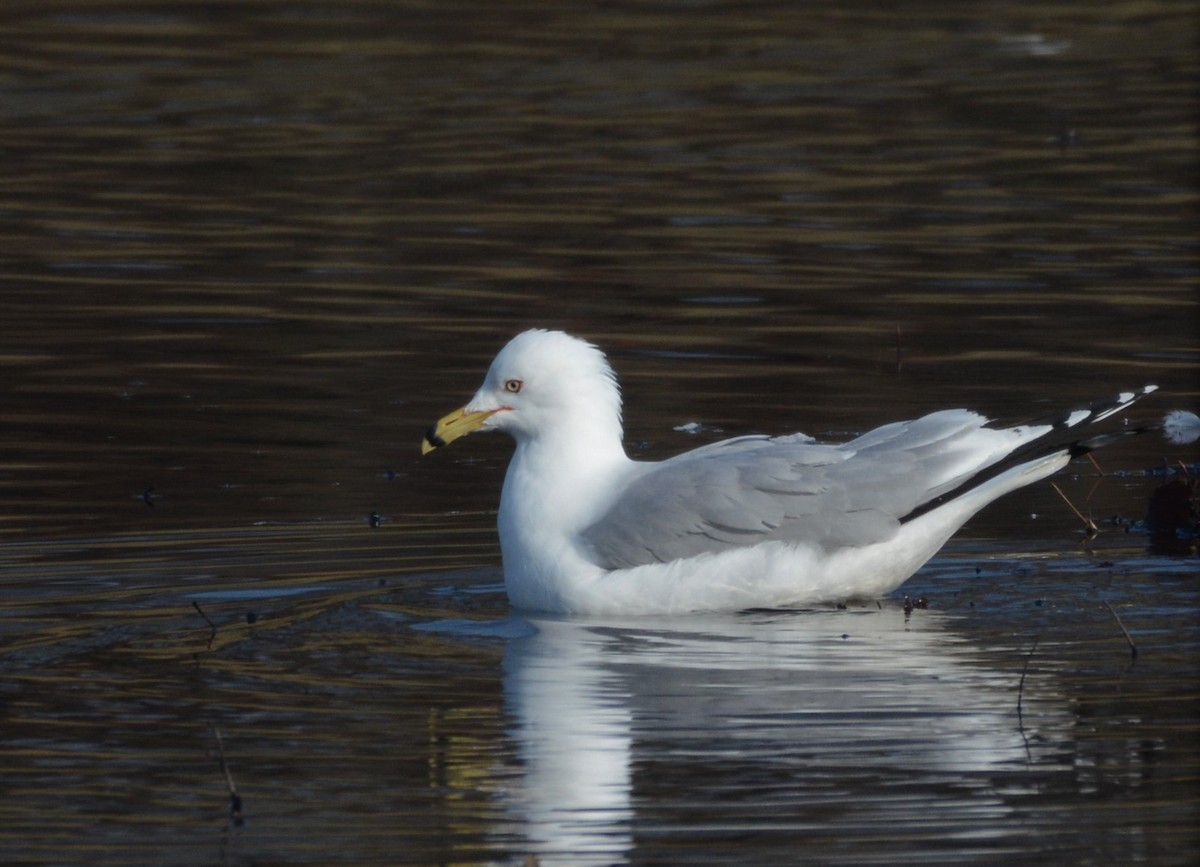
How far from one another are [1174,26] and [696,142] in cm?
1018

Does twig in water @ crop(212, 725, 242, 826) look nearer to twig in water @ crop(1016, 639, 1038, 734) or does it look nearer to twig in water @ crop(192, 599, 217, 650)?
twig in water @ crop(192, 599, 217, 650)

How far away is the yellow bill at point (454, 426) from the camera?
10117 millimetres

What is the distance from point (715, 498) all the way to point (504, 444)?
3.80 metres

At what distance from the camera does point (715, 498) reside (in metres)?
9.64

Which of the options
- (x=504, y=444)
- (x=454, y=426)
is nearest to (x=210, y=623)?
(x=454, y=426)

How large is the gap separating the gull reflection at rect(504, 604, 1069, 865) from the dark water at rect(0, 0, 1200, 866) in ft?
0.07

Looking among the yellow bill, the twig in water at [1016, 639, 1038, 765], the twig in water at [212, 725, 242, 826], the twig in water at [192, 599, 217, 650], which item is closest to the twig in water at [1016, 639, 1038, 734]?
the twig in water at [1016, 639, 1038, 765]

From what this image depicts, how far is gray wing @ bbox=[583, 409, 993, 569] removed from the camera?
9.60 metres

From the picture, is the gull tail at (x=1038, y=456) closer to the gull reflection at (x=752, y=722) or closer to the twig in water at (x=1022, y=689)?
the gull reflection at (x=752, y=722)

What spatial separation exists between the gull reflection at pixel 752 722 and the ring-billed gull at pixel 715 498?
17cm

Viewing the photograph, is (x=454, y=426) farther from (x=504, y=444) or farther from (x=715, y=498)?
(x=504, y=444)

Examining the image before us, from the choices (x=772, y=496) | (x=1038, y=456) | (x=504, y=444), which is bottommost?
(x=504, y=444)

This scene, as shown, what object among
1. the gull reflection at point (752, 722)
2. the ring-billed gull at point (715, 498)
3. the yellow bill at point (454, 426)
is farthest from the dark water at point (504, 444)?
the yellow bill at point (454, 426)

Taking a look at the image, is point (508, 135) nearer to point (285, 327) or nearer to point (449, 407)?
point (285, 327)
